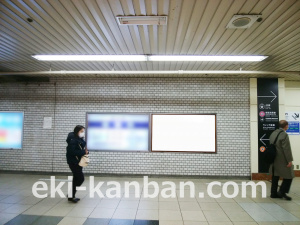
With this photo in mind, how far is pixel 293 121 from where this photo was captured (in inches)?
253

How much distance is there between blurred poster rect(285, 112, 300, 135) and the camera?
6.39m

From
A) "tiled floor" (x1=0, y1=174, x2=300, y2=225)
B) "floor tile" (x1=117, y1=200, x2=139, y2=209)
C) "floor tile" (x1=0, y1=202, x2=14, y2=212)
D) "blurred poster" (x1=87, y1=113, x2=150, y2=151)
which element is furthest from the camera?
"blurred poster" (x1=87, y1=113, x2=150, y2=151)

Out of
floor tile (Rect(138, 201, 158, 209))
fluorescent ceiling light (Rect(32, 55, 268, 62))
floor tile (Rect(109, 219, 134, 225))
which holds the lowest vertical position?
floor tile (Rect(138, 201, 158, 209))

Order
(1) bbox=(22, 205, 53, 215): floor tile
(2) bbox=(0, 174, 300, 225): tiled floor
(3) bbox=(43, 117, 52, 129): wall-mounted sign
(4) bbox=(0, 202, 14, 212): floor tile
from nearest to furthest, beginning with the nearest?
1. (2) bbox=(0, 174, 300, 225): tiled floor
2. (1) bbox=(22, 205, 53, 215): floor tile
3. (4) bbox=(0, 202, 14, 212): floor tile
4. (3) bbox=(43, 117, 52, 129): wall-mounted sign

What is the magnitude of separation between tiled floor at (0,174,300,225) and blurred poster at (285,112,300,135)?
227 centimetres

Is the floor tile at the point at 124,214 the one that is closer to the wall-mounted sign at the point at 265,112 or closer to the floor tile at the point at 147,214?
the floor tile at the point at 147,214

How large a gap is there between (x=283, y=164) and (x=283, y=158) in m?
0.13

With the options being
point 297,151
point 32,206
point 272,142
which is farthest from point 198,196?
point 297,151

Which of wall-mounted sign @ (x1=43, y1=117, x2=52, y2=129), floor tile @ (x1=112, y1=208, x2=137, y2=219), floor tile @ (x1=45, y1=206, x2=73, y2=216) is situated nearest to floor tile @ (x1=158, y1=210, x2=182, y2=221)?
floor tile @ (x1=112, y1=208, x2=137, y2=219)

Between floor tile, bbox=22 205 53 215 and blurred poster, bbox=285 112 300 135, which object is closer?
floor tile, bbox=22 205 53 215

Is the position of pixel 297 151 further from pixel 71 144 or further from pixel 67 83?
pixel 67 83

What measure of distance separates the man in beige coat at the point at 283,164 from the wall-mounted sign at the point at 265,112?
61.5 inches

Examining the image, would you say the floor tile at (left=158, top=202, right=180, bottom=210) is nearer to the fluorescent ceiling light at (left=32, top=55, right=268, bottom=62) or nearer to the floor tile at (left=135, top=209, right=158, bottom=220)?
the floor tile at (left=135, top=209, right=158, bottom=220)

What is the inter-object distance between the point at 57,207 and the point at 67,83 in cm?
388
